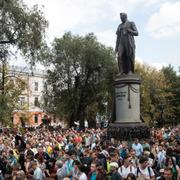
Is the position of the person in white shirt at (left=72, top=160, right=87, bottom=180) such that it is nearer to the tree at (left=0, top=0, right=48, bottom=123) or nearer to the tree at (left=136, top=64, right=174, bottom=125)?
the tree at (left=0, top=0, right=48, bottom=123)

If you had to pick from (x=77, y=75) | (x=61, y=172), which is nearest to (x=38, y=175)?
(x=61, y=172)

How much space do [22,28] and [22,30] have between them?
5.5 inches

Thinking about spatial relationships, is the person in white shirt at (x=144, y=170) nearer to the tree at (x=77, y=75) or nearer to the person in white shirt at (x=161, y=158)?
the person in white shirt at (x=161, y=158)

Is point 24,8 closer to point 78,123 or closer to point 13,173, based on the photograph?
point 13,173

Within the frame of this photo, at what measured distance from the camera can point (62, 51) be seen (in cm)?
5256

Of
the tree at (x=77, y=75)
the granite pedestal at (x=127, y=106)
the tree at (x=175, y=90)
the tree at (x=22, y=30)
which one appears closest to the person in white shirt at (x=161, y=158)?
the granite pedestal at (x=127, y=106)

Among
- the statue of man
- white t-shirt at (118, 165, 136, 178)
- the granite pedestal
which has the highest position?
the statue of man

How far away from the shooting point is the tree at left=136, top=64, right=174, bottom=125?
67438mm

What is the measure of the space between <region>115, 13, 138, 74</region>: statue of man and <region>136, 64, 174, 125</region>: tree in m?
41.7

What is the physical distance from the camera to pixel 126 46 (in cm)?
2405

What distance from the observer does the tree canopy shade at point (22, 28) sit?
1148 inches

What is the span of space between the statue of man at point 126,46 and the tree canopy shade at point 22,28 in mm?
7713

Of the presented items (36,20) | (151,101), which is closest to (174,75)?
(151,101)

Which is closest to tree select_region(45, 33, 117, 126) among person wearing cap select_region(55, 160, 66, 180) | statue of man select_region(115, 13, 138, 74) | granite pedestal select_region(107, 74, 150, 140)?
statue of man select_region(115, 13, 138, 74)
